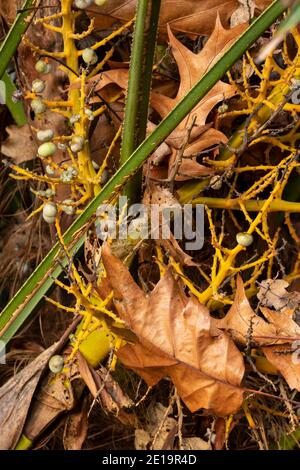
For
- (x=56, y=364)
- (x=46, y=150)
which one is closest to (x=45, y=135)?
(x=46, y=150)

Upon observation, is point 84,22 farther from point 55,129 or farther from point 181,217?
point 181,217

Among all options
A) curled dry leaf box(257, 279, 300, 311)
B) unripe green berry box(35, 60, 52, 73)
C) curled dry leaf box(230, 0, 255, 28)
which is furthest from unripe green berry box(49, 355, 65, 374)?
curled dry leaf box(230, 0, 255, 28)

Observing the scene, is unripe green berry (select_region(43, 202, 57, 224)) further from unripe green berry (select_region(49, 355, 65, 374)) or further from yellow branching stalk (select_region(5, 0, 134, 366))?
unripe green berry (select_region(49, 355, 65, 374))

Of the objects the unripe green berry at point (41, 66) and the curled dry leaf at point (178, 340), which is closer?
the curled dry leaf at point (178, 340)

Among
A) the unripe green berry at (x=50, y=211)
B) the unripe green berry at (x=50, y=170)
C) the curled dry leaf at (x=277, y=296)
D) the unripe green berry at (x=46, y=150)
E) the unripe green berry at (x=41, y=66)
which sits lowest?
the curled dry leaf at (x=277, y=296)

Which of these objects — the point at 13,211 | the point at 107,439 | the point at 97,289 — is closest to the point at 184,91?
the point at 97,289

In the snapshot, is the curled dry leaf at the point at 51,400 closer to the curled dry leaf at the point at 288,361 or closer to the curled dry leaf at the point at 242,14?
the curled dry leaf at the point at 288,361

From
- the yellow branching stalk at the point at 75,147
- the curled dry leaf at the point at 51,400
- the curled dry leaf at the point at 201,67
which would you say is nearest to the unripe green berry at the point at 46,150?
the yellow branching stalk at the point at 75,147

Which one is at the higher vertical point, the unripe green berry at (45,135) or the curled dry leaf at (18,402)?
the unripe green berry at (45,135)
